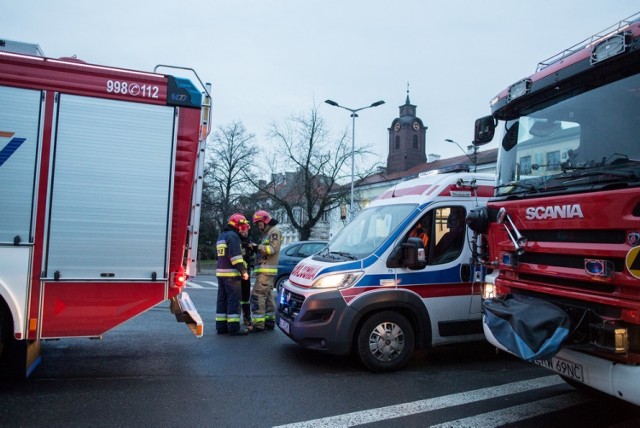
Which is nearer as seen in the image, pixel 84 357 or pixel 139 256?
pixel 139 256

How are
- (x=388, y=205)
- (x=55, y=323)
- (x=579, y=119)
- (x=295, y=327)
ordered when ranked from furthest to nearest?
(x=388, y=205) < (x=295, y=327) < (x=55, y=323) < (x=579, y=119)

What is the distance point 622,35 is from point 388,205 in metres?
3.45

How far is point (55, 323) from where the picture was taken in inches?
178

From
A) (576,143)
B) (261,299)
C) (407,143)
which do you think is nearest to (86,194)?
(261,299)

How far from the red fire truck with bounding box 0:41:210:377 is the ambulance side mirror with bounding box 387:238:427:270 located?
2418 mm

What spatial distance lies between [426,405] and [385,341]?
3.56 ft

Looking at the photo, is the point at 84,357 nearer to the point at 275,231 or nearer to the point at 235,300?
the point at 235,300

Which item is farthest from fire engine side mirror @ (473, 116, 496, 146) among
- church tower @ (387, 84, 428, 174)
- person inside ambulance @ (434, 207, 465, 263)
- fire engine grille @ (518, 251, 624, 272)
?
church tower @ (387, 84, 428, 174)

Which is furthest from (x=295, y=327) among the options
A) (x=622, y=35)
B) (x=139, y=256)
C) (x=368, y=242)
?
(x=622, y=35)

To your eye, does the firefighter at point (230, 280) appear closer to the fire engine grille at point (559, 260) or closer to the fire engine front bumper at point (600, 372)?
the fire engine grille at point (559, 260)

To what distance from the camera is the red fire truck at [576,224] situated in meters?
3.20

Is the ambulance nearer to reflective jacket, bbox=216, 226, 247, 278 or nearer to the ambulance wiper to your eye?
the ambulance wiper

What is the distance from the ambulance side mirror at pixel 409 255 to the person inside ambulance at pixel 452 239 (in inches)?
15.1

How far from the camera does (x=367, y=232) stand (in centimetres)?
634
